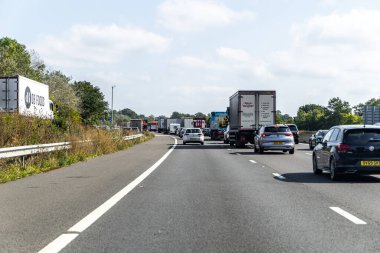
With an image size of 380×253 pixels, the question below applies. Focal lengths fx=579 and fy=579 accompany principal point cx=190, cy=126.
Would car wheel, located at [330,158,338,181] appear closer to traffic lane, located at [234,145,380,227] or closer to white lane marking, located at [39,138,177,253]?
traffic lane, located at [234,145,380,227]

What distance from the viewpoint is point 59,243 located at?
21.3 feet

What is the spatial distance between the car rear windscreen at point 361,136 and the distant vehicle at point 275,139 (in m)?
15.1

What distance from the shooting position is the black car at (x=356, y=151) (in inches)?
563

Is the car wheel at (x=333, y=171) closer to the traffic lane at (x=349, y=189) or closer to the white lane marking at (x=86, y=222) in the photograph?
the traffic lane at (x=349, y=189)

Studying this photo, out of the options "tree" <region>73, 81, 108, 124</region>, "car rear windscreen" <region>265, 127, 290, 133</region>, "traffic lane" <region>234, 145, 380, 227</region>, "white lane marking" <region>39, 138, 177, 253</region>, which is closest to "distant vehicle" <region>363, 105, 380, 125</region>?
"car rear windscreen" <region>265, 127, 290, 133</region>

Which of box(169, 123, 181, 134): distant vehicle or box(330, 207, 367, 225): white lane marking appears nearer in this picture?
box(330, 207, 367, 225): white lane marking

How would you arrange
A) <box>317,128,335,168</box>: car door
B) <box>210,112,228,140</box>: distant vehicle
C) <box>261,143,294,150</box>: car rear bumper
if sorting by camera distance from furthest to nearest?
<box>210,112,228,140</box>: distant vehicle, <box>261,143,294,150</box>: car rear bumper, <box>317,128,335,168</box>: car door

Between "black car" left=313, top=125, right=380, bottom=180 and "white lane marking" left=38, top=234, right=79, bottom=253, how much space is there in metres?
9.08

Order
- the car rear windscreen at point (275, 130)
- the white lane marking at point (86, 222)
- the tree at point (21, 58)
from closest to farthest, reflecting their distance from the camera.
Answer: the white lane marking at point (86, 222) < the car rear windscreen at point (275, 130) < the tree at point (21, 58)

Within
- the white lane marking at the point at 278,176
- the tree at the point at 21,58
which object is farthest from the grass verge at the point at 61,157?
the tree at the point at 21,58

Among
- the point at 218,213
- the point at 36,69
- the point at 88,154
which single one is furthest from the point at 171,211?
the point at 36,69

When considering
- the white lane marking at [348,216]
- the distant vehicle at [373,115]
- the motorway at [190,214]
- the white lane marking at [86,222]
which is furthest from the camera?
the distant vehicle at [373,115]

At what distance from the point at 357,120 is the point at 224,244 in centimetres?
20105

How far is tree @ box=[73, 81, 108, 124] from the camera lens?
411 ft
